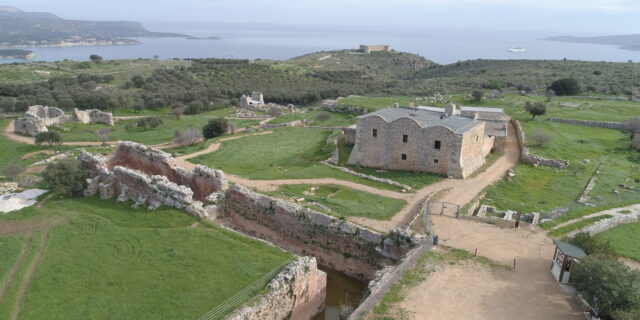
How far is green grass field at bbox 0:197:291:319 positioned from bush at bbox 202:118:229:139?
73.2 ft

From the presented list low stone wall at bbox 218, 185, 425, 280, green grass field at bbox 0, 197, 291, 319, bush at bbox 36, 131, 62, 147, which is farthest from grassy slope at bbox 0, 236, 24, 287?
bush at bbox 36, 131, 62, 147

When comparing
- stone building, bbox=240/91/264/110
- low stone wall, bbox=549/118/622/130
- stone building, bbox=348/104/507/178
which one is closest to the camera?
stone building, bbox=348/104/507/178

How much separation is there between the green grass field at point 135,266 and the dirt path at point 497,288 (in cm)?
600

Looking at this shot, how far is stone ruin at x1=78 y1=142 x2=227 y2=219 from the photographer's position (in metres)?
20.8

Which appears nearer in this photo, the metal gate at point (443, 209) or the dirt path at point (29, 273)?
the dirt path at point (29, 273)

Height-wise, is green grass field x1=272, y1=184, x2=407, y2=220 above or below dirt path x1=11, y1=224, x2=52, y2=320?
above

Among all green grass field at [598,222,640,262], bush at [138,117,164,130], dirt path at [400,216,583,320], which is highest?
green grass field at [598,222,640,262]

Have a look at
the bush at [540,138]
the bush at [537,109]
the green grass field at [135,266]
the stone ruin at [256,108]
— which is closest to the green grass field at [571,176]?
the bush at [540,138]

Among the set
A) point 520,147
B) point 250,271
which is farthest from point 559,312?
point 520,147

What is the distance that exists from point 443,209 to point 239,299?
1214 centimetres

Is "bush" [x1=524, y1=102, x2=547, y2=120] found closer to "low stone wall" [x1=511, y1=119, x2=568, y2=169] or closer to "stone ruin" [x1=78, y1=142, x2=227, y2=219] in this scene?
"low stone wall" [x1=511, y1=119, x2=568, y2=169]

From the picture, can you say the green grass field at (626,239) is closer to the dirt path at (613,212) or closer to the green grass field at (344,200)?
the dirt path at (613,212)

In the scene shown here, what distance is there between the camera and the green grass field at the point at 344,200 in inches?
854

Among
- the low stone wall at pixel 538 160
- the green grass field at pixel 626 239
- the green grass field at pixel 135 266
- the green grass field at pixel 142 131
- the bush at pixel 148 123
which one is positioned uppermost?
the low stone wall at pixel 538 160
